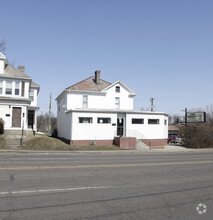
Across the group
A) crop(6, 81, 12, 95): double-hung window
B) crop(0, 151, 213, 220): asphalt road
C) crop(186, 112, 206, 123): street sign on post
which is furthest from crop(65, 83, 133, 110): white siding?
crop(0, 151, 213, 220): asphalt road

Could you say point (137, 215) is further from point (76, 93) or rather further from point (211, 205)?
point (76, 93)

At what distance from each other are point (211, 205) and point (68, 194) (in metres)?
3.94

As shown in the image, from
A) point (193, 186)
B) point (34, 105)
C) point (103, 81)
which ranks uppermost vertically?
point (103, 81)

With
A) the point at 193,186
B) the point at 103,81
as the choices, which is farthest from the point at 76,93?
the point at 193,186

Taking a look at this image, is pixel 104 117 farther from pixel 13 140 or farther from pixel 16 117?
pixel 16 117

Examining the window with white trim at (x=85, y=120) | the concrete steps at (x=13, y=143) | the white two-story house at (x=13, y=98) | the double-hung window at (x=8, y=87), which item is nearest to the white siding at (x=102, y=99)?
the white two-story house at (x=13, y=98)

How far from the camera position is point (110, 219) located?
516 centimetres

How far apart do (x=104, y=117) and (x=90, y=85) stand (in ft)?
32.0

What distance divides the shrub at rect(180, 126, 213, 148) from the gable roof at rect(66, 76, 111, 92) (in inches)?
530

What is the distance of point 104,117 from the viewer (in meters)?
28.4

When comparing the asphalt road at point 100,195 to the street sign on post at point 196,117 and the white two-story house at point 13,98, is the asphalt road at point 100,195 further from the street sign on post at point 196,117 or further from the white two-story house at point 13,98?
the street sign on post at point 196,117

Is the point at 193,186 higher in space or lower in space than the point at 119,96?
lower

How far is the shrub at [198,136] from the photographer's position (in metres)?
31.8

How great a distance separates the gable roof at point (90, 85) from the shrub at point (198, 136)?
13.5 meters
